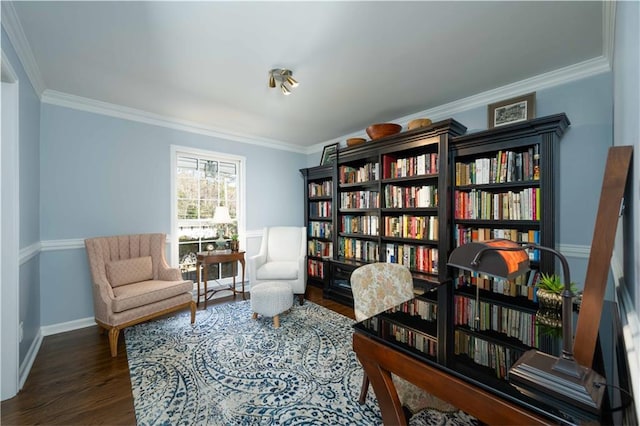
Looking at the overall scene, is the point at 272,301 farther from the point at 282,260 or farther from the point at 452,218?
the point at 452,218

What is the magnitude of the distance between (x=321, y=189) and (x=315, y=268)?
131 centimetres

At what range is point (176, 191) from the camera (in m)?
3.64

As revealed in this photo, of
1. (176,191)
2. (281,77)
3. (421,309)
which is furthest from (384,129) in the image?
(176,191)

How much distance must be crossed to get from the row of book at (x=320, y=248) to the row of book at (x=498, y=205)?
6.89 feet

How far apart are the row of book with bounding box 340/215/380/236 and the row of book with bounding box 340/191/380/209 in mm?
154

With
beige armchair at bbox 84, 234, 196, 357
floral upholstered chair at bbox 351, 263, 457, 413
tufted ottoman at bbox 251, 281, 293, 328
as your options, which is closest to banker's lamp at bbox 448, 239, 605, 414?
floral upholstered chair at bbox 351, 263, 457, 413

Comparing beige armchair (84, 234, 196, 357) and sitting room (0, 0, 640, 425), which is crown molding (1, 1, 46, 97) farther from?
beige armchair (84, 234, 196, 357)

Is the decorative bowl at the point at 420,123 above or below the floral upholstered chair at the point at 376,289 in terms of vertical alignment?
above

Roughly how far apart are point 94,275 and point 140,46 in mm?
2042

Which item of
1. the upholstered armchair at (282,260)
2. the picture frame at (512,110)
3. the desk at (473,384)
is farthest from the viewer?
the upholstered armchair at (282,260)

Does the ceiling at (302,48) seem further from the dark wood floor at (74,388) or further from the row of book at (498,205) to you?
the dark wood floor at (74,388)

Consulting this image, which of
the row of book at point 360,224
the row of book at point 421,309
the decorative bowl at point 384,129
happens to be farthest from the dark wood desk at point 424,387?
the decorative bowl at point 384,129

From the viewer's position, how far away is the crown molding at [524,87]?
2.22 metres

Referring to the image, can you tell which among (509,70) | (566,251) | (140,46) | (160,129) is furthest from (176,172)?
(566,251)
